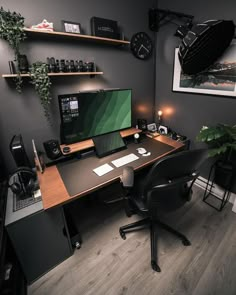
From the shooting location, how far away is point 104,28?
1.73 meters

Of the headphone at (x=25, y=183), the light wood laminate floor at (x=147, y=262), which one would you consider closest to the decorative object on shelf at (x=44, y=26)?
the headphone at (x=25, y=183)

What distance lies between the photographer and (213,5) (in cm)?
166

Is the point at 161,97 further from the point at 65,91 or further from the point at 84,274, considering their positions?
the point at 84,274

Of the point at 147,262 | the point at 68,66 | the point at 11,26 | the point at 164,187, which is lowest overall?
the point at 147,262

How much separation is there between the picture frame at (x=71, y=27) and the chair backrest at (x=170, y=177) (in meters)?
1.57

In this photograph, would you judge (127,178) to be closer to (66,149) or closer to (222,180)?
(66,149)

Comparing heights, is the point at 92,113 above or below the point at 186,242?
above

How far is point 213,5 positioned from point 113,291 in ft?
9.29

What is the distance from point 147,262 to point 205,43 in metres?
2.10

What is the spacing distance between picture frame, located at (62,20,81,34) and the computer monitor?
0.61m

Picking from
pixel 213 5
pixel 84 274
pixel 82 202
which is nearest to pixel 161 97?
pixel 213 5

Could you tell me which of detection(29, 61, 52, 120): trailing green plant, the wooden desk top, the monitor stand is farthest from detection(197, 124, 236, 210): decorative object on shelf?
detection(29, 61, 52, 120): trailing green plant

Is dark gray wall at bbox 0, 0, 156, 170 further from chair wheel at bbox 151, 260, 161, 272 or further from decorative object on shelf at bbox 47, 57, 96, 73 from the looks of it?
chair wheel at bbox 151, 260, 161, 272

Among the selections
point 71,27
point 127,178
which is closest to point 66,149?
point 127,178
